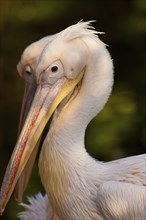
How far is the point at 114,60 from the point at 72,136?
4433 mm

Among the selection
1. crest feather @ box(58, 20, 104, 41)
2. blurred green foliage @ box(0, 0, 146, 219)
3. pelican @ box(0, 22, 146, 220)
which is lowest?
blurred green foliage @ box(0, 0, 146, 219)

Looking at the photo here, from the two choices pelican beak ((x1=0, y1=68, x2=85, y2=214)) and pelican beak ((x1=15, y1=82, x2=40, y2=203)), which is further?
pelican beak ((x1=15, y1=82, x2=40, y2=203))

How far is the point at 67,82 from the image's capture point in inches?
241

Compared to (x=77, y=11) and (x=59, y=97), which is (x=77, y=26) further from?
(x=77, y=11)

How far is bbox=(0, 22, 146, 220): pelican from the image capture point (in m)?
6.02

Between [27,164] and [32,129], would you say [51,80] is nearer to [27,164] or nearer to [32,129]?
[32,129]

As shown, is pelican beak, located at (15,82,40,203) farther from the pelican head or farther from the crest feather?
the crest feather

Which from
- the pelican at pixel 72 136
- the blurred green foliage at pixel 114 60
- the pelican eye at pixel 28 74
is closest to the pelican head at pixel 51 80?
the pelican at pixel 72 136

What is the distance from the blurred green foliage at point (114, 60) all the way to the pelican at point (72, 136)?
2.81 m

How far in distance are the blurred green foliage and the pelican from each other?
9.23ft

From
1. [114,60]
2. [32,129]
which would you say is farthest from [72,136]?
[114,60]

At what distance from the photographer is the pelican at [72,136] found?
6.02 metres

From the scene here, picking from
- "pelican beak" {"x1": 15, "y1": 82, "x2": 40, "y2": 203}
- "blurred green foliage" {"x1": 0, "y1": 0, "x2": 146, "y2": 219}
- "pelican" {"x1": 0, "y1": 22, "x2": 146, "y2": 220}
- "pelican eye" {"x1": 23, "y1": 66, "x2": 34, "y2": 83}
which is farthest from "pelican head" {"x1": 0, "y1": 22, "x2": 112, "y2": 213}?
"blurred green foliage" {"x1": 0, "y1": 0, "x2": 146, "y2": 219}

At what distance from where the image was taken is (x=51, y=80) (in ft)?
20.0
